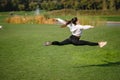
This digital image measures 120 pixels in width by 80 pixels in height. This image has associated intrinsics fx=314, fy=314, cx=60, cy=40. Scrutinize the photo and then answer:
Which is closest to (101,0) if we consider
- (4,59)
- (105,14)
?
(105,14)

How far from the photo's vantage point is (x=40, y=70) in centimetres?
1248

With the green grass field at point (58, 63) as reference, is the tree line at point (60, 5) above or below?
below

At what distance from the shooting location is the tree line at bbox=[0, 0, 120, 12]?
278ft

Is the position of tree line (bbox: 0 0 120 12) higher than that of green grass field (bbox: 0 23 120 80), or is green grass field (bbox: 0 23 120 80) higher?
green grass field (bbox: 0 23 120 80)

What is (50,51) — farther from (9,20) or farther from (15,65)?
(9,20)

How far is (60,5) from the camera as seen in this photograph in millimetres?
95125

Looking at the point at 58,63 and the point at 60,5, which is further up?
the point at 58,63

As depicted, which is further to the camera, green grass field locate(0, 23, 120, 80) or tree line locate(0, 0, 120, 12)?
tree line locate(0, 0, 120, 12)

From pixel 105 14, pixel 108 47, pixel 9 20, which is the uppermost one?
pixel 108 47

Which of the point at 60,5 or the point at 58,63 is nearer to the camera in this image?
the point at 58,63

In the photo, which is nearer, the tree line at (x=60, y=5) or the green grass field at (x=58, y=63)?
the green grass field at (x=58, y=63)

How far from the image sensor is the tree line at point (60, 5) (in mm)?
84625

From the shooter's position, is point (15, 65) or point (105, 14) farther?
point (105, 14)

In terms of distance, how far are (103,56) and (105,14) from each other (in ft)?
197
